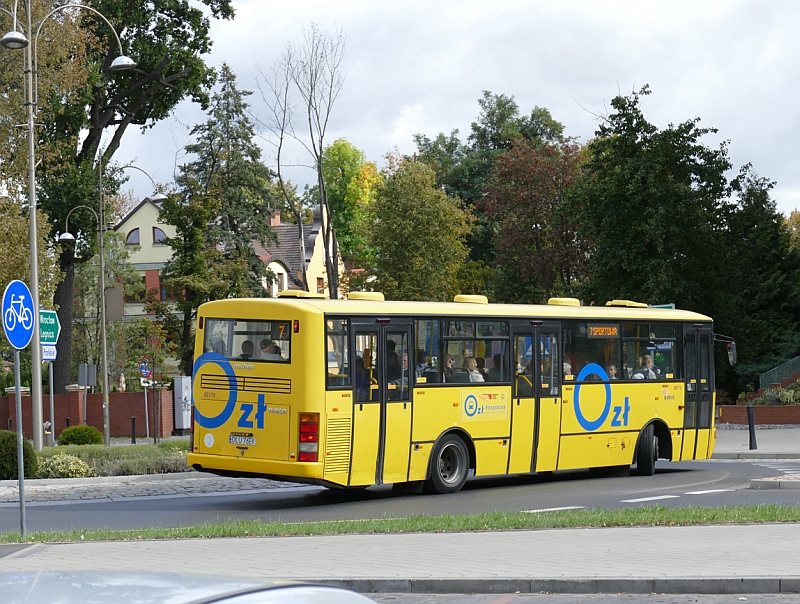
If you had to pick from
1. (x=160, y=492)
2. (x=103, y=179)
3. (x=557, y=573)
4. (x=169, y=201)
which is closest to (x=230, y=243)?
(x=169, y=201)

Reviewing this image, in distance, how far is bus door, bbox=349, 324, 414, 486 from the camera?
673 inches

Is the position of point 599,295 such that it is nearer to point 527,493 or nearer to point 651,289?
point 651,289

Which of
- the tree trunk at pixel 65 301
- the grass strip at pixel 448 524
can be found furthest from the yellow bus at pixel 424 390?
the tree trunk at pixel 65 301

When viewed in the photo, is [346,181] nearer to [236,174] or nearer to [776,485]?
[236,174]

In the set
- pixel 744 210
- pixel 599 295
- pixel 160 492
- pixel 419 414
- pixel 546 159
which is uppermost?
pixel 546 159

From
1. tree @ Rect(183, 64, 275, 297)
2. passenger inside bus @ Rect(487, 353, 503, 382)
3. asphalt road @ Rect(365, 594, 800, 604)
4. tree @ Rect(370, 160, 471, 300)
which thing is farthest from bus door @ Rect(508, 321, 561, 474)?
tree @ Rect(183, 64, 275, 297)

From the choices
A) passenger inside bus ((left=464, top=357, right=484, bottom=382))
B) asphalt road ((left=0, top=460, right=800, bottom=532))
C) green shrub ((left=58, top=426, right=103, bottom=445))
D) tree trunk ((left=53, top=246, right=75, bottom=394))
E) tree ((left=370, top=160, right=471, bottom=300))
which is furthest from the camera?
tree ((left=370, top=160, right=471, bottom=300))

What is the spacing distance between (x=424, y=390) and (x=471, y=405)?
104cm

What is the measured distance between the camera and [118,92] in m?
44.1

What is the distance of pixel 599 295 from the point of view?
44781 mm

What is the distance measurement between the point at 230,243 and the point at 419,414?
4372cm

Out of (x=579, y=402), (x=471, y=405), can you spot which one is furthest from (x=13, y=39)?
(x=579, y=402)

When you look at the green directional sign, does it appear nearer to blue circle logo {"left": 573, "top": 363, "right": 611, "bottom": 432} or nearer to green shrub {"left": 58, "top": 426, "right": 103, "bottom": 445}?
green shrub {"left": 58, "top": 426, "right": 103, "bottom": 445}

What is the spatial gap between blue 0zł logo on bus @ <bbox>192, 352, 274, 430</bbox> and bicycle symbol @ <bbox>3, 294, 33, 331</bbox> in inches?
170
